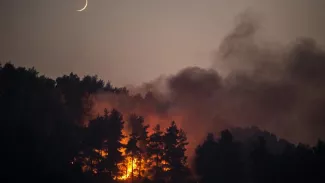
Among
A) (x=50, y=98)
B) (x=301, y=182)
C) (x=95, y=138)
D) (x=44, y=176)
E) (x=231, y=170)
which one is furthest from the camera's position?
(x=50, y=98)

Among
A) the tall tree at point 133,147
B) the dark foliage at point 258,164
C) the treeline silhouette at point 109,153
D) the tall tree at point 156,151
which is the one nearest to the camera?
the treeline silhouette at point 109,153

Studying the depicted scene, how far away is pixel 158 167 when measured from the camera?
2657 inches

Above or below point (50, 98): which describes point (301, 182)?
below

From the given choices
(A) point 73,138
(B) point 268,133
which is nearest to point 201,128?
(B) point 268,133

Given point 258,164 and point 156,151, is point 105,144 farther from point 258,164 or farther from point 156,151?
point 258,164

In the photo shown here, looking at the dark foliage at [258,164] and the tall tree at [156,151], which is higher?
the tall tree at [156,151]

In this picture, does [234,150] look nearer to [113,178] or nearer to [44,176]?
[113,178]

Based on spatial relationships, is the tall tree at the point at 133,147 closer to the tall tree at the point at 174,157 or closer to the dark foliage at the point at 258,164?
the tall tree at the point at 174,157

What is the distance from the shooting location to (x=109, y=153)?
66875 millimetres

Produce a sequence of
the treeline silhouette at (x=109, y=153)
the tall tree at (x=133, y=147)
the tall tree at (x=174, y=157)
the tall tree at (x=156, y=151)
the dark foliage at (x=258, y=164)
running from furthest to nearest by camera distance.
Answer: the tall tree at (x=133, y=147) → the tall tree at (x=156, y=151) → the tall tree at (x=174, y=157) → the dark foliage at (x=258, y=164) → the treeline silhouette at (x=109, y=153)

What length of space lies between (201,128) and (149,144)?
53.0 metres

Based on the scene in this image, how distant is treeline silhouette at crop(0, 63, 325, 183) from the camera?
54.6 m

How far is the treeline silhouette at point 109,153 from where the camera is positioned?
54.6 meters

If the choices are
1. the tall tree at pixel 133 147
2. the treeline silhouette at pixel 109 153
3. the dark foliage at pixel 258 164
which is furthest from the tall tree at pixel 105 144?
the dark foliage at pixel 258 164
